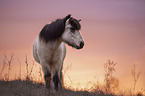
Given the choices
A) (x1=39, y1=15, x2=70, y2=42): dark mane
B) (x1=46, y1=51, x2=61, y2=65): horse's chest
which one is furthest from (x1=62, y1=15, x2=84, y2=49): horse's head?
(x1=46, y1=51, x2=61, y2=65): horse's chest

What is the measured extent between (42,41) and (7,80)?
1.89 metres

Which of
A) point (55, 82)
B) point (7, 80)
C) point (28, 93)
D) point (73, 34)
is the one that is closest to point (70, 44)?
point (73, 34)

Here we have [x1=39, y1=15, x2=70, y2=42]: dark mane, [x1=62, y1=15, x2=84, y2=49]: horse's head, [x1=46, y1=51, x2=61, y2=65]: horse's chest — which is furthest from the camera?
[x1=46, y1=51, x2=61, y2=65]: horse's chest

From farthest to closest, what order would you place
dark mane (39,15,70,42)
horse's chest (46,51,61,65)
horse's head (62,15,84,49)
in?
horse's chest (46,51,61,65)
dark mane (39,15,70,42)
horse's head (62,15,84,49)

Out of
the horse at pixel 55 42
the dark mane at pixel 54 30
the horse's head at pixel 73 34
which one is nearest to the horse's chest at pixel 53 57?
the horse at pixel 55 42

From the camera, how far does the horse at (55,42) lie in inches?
207

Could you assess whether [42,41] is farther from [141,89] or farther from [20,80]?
[141,89]

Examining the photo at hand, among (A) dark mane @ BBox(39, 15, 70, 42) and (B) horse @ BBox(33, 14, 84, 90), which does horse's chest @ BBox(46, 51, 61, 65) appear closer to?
(B) horse @ BBox(33, 14, 84, 90)

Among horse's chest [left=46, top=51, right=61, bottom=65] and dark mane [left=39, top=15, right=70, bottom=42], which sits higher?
dark mane [left=39, top=15, right=70, bottom=42]

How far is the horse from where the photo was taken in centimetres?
525

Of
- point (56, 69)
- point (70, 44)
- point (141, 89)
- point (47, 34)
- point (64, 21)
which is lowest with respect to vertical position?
point (141, 89)

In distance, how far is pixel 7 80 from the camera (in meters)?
6.05

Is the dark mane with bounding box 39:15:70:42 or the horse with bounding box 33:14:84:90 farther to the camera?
the dark mane with bounding box 39:15:70:42

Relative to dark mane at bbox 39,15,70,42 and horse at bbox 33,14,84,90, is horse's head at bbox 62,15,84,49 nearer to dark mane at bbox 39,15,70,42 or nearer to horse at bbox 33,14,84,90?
horse at bbox 33,14,84,90
